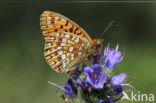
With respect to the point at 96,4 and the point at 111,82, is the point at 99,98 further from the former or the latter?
the point at 96,4

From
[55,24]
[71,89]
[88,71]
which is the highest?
[55,24]

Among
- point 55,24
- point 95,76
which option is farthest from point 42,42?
point 95,76

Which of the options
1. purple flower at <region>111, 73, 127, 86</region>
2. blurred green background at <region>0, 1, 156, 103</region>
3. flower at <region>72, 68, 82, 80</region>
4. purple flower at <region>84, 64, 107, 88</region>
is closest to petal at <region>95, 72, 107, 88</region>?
purple flower at <region>84, 64, 107, 88</region>

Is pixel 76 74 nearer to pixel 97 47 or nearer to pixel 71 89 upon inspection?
pixel 71 89

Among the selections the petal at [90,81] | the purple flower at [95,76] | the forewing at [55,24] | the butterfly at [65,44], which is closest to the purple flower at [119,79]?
the purple flower at [95,76]

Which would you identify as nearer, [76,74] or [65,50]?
[76,74]

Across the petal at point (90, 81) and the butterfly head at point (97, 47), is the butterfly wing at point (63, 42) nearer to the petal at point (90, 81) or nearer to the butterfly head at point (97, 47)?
the butterfly head at point (97, 47)
